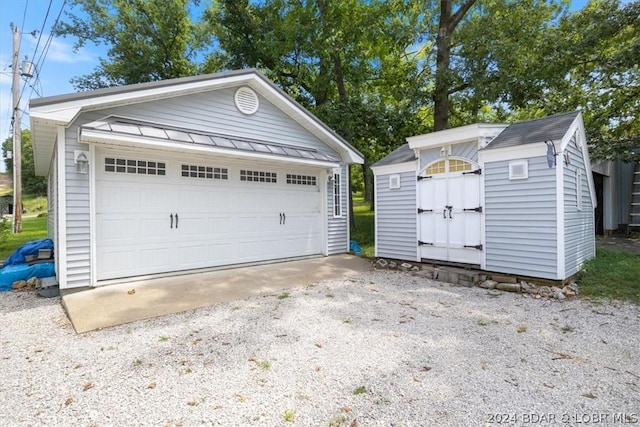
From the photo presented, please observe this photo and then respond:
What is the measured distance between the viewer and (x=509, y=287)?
5754 mm

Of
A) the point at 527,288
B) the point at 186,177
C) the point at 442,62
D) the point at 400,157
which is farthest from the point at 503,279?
the point at 442,62

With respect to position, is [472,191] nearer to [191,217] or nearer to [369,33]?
[191,217]

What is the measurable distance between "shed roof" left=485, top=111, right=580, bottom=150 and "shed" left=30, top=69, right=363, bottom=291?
3.56m

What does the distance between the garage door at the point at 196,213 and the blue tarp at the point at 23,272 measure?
4.94ft

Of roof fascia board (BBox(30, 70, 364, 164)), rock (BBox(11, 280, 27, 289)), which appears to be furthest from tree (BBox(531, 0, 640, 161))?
rock (BBox(11, 280, 27, 289))

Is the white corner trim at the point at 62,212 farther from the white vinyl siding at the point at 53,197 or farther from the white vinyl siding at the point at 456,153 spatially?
the white vinyl siding at the point at 456,153

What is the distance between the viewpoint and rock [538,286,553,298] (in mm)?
5321

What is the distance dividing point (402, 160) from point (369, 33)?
754 centimetres

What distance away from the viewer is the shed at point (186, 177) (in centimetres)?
520

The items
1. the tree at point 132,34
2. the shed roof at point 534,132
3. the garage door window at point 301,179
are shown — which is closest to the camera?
the shed roof at point 534,132

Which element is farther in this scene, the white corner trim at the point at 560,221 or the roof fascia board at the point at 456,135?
the roof fascia board at the point at 456,135

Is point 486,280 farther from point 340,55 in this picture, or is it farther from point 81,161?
point 340,55

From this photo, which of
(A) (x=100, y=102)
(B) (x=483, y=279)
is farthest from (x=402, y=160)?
(A) (x=100, y=102)

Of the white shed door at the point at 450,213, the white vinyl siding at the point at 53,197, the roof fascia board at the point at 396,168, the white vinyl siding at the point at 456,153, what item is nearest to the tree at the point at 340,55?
the roof fascia board at the point at 396,168
